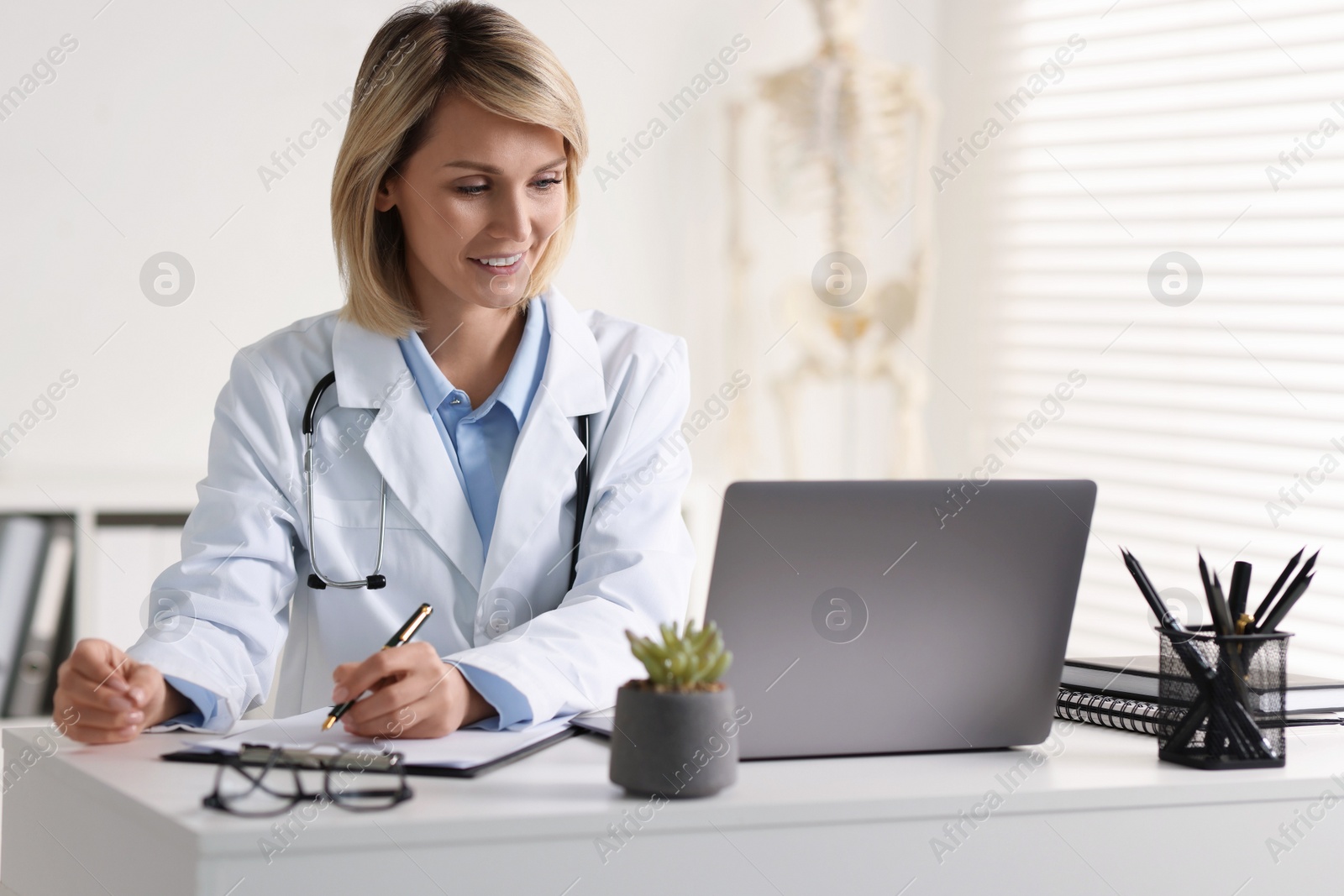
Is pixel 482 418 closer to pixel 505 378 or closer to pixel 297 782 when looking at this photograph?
pixel 505 378

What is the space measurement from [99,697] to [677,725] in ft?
2.11

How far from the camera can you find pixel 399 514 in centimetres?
188

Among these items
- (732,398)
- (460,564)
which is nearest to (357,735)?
(460,564)

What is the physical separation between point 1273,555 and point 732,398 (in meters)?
1.60

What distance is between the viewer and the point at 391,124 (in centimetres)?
188

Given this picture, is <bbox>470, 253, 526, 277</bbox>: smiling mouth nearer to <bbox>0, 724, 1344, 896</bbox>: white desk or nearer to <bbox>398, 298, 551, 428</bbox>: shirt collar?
<bbox>398, 298, 551, 428</bbox>: shirt collar

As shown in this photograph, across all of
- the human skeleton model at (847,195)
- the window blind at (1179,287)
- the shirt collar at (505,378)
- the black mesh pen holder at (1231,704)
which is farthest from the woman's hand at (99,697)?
the human skeleton model at (847,195)

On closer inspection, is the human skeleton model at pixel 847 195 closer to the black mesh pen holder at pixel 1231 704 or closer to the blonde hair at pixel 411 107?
the blonde hair at pixel 411 107

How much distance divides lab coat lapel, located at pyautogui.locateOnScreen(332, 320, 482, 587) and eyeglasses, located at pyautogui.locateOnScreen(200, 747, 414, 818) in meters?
0.59

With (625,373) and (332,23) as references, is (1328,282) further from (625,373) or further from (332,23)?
(332,23)

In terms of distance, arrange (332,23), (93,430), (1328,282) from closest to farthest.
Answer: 1. (1328,282)
2. (93,430)
3. (332,23)

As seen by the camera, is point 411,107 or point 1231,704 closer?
point 1231,704

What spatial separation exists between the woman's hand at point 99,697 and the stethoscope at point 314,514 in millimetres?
392

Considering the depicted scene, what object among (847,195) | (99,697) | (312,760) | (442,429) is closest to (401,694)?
(312,760)
